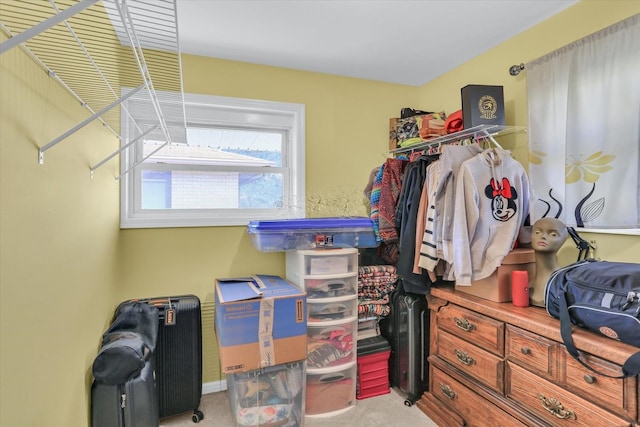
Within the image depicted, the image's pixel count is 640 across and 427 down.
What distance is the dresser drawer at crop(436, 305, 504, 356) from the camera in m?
1.68

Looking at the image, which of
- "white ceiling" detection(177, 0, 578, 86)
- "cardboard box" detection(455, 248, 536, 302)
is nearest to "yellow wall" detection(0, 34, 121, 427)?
"white ceiling" detection(177, 0, 578, 86)

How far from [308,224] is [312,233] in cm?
8

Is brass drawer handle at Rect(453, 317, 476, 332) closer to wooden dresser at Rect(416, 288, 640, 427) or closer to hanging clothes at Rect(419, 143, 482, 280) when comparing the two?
wooden dresser at Rect(416, 288, 640, 427)

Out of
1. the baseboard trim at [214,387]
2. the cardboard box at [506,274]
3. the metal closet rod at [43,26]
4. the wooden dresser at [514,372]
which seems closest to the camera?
the metal closet rod at [43,26]

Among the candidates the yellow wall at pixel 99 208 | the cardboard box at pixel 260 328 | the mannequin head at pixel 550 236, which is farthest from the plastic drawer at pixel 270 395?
the mannequin head at pixel 550 236

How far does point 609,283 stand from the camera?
1.28m

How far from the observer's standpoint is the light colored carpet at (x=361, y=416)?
2045 mm

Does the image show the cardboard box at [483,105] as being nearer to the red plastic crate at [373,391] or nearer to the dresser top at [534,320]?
the dresser top at [534,320]

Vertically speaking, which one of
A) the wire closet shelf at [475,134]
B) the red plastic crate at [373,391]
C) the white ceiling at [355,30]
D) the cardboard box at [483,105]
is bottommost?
the red plastic crate at [373,391]

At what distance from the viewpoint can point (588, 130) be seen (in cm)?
172

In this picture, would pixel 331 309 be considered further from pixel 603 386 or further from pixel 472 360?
pixel 603 386

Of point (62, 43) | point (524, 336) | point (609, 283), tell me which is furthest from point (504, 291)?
point (62, 43)

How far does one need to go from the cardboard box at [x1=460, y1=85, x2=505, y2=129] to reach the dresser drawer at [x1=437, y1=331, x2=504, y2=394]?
50.8 inches

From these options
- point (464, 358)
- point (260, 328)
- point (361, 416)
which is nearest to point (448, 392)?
point (464, 358)
